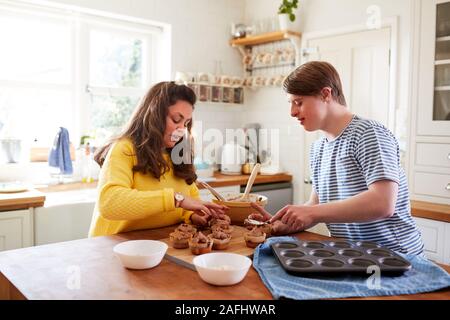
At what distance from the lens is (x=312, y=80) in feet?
5.30

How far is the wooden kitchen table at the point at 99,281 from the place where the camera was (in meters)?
1.05

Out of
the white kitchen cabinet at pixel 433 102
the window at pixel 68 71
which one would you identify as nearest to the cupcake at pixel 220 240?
the white kitchen cabinet at pixel 433 102

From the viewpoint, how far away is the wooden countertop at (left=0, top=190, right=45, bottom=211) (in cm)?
244

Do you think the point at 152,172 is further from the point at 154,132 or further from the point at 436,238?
the point at 436,238

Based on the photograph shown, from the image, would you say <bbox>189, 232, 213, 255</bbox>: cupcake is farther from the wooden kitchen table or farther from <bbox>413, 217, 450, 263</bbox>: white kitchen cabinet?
<bbox>413, 217, 450, 263</bbox>: white kitchen cabinet

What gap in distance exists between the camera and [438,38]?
8.75 ft

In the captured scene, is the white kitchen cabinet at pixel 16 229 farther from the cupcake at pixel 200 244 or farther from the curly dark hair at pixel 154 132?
the cupcake at pixel 200 244

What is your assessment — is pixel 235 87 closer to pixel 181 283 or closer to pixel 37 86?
pixel 37 86

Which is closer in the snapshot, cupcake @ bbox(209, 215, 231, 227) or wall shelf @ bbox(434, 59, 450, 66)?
cupcake @ bbox(209, 215, 231, 227)

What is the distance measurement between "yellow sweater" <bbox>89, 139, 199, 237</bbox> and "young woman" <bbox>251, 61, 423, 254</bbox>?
0.38 meters

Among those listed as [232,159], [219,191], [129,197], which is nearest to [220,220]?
[129,197]

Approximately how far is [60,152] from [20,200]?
78cm

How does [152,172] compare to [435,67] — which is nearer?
[152,172]

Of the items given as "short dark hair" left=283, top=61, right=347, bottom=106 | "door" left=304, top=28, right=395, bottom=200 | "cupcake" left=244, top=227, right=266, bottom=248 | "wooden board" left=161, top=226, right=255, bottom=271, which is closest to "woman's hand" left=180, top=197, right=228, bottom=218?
"wooden board" left=161, top=226, right=255, bottom=271
